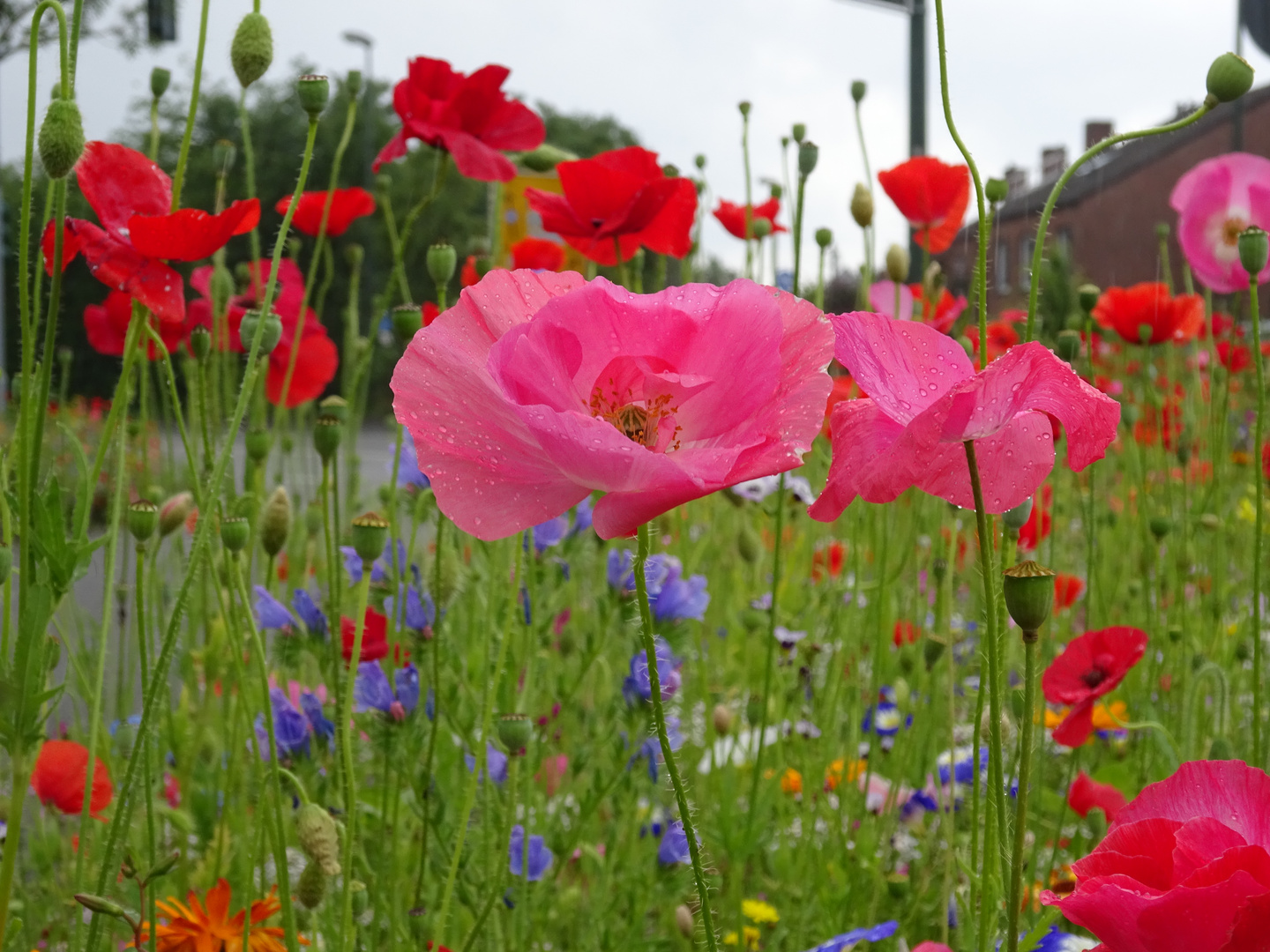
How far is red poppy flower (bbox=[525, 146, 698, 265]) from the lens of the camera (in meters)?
1.16

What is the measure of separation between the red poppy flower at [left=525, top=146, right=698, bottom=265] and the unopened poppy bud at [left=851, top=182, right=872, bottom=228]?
0.19 metres

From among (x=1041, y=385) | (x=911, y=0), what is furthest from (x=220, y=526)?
(x=911, y=0)

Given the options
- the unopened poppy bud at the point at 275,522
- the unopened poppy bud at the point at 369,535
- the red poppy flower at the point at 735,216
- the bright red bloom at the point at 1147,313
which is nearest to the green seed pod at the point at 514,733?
the unopened poppy bud at the point at 369,535

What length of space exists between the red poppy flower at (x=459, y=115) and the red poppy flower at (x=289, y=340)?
0.21m

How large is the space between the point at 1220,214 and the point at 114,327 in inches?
47.0

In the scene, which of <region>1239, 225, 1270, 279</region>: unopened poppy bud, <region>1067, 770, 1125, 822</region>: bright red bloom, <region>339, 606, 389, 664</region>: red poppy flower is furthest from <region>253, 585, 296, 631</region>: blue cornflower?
<region>1239, 225, 1270, 279</region>: unopened poppy bud

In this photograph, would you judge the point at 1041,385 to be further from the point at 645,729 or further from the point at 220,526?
the point at 645,729

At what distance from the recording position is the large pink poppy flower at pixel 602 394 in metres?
0.43

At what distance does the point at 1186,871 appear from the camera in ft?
1.39

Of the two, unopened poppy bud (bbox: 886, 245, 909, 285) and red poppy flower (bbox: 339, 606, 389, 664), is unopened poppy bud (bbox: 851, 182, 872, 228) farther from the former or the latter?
red poppy flower (bbox: 339, 606, 389, 664)

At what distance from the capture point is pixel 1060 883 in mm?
1018

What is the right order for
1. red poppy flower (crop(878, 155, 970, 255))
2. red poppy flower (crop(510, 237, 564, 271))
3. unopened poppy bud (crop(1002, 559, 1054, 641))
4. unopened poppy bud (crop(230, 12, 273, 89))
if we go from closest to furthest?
unopened poppy bud (crop(1002, 559, 1054, 641)) < unopened poppy bud (crop(230, 12, 273, 89)) < red poppy flower (crop(878, 155, 970, 255)) < red poppy flower (crop(510, 237, 564, 271))

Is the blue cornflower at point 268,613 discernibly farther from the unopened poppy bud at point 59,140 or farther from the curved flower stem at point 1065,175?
the curved flower stem at point 1065,175

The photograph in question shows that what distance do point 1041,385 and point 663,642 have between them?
0.85 metres
